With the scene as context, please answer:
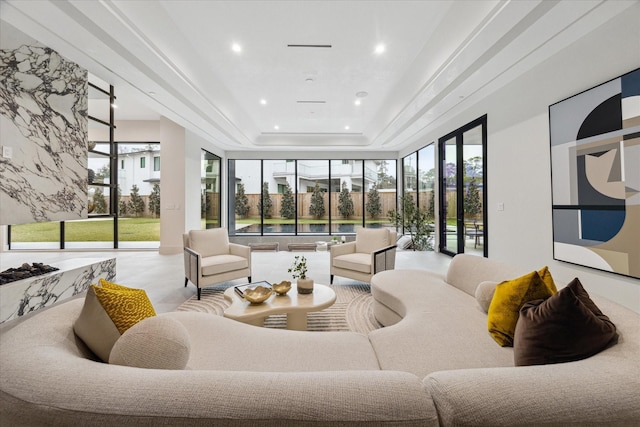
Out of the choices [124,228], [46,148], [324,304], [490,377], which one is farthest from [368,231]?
[124,228]

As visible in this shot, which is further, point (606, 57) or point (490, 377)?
point (606, 57)

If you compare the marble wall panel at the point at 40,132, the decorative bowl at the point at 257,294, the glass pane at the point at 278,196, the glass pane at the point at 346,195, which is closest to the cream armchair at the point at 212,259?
the decorative bowl at the point at 257,294

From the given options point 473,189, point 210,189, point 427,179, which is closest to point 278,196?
point 210,189

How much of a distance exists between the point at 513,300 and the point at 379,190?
7452 mm

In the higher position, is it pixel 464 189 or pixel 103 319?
pixel 464 189

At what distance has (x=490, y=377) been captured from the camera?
876 mm

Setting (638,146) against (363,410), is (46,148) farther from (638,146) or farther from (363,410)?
(638,146)

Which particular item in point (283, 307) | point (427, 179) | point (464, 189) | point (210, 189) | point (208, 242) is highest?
point (427, 179)

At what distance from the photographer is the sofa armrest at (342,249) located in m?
3.98

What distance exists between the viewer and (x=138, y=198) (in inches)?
288

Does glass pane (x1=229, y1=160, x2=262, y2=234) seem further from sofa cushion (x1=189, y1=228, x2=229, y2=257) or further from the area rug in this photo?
the area rug

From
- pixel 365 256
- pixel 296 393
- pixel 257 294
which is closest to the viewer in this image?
pixel 296 393

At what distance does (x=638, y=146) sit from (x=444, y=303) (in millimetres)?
2075

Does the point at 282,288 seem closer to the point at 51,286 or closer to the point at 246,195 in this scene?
the point at 51,286
